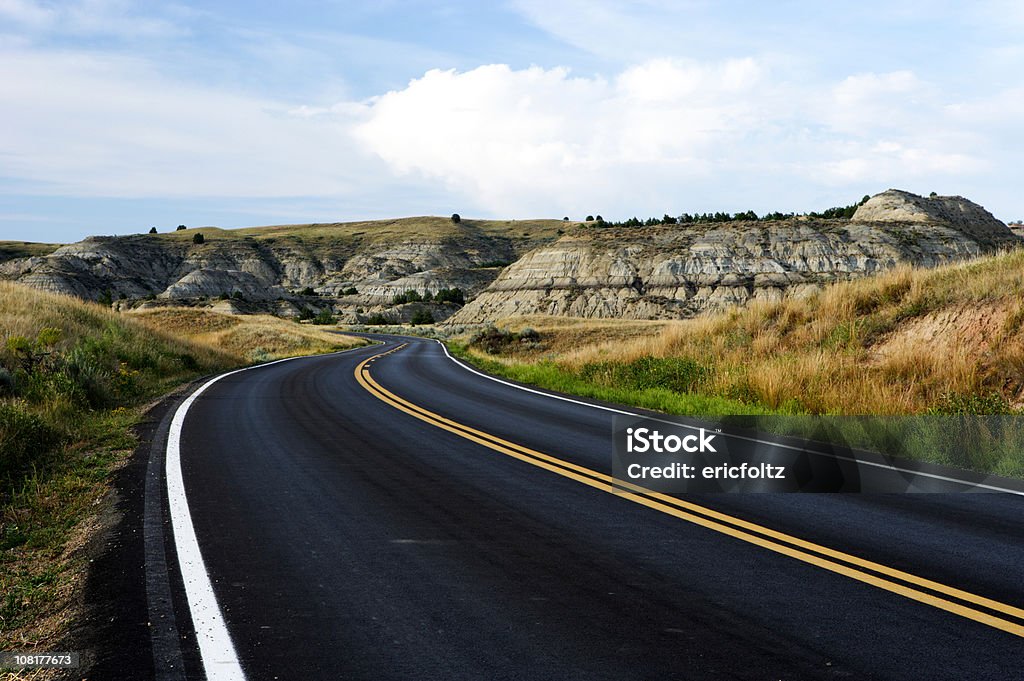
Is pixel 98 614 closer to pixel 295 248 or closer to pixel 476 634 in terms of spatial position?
pixel 476 634

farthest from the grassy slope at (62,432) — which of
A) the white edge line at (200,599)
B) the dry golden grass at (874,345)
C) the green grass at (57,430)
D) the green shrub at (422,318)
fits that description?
the green shrub at (422,318)

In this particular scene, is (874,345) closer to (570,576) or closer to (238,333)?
(570,576)

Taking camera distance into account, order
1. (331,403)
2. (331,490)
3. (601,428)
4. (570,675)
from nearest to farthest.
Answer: (570,675)
(331,490)
(601,428)
(331,403)

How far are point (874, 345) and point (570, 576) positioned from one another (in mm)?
13280

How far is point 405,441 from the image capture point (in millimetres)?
10359

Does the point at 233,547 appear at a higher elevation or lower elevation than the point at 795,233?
lower

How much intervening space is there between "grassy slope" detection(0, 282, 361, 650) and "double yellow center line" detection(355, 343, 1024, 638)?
4.66 m

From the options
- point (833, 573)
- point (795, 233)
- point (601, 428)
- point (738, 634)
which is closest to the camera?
point (738, 634)

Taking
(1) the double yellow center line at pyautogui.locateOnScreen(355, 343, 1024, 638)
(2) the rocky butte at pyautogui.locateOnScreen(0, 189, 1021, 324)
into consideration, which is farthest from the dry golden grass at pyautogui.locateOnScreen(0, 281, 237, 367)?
(2) the rocky butte at pyautogui.locateOnScreen(0, 189, 1021, 324)

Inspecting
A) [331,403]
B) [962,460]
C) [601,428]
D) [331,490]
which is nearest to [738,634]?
[331,490]

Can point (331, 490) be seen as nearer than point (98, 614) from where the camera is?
Result: No

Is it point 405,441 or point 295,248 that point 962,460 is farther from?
point 295,248

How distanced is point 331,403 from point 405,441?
5492 mm

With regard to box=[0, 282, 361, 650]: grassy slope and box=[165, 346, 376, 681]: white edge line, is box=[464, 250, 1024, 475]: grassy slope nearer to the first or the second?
box=[165, 346, 376, 681]: white edge line
